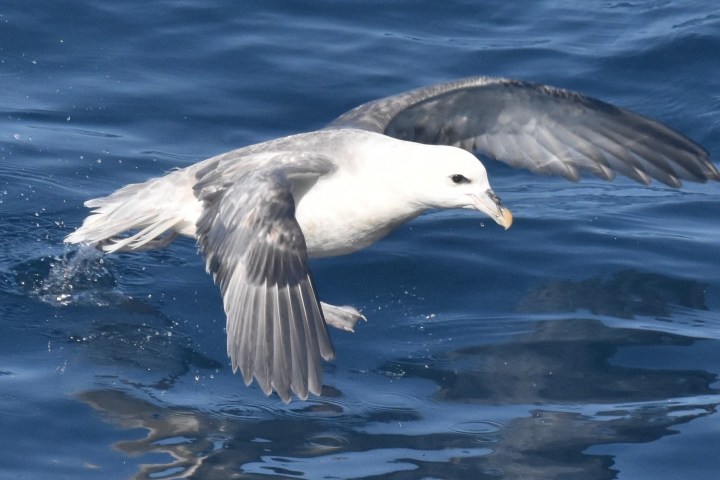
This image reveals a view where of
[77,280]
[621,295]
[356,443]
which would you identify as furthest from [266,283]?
[621,295]

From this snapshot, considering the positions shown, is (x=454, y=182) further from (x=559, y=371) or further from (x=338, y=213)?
(x=559, y=371)

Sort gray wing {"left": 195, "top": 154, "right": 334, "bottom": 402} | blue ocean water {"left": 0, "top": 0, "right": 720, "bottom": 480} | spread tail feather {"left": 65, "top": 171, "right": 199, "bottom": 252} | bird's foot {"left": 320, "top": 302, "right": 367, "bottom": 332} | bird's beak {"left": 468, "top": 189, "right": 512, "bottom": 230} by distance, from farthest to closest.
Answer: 1. spread tail feather {"left": 65, "top": 171, "right": 199, "bottom": 252}
2. bird's foot {"left": 320, "top": 302, "right": 367, "bottom": 332}
3. bird's beak {"left": 468, "top": 189, "right": 512, "bottom": 230}
4. blue ocean water {"left": 0, "top": 0, "right": 720, "bottom": 480}
5. gray wing {"left": 195, "top": 154, "right": 334, "bottom": 402}

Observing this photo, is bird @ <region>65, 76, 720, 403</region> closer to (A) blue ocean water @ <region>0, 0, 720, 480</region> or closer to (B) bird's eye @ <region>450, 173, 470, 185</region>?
(B) bird's eye @ <region>450, 173, 470, 185</region>

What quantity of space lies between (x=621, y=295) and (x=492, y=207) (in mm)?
1395

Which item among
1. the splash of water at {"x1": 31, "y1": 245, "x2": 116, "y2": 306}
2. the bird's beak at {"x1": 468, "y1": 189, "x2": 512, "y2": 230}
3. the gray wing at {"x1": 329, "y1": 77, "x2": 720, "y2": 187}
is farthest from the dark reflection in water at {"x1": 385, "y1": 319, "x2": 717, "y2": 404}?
the splash of water at {"x1": 31, "y1": 245, "x2": 116, "y2": 306}

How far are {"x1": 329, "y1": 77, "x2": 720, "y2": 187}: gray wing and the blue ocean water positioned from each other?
0.53 meters

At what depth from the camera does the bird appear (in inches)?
208

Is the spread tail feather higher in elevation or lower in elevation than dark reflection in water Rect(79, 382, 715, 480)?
higher

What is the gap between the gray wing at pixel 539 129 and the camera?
7.06m

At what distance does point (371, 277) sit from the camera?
7.07 m

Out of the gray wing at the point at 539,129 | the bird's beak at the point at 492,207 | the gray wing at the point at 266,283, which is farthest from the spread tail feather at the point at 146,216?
the bird's beak at the point at 492,207

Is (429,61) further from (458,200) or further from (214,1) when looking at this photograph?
(458,200)

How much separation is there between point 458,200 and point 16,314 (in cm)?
222

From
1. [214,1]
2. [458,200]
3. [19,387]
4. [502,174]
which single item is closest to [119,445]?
[19,387]
